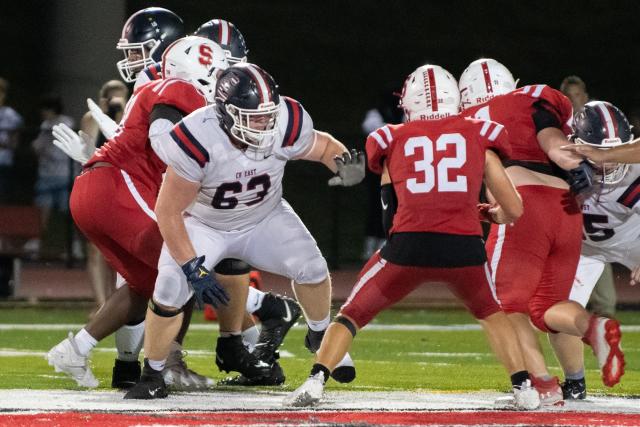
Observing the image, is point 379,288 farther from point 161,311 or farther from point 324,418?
point 161,311

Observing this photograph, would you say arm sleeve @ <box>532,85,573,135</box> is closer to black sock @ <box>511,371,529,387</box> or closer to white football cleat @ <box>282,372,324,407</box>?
→ black sock @ <box>511,371,529,387</box>

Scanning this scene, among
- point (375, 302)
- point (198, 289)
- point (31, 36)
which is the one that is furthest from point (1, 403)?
point (31, 36)

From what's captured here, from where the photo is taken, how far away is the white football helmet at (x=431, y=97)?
642cm

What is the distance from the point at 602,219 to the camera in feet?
24.2

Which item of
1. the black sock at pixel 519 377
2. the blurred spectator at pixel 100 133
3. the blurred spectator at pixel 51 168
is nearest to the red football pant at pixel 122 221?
the black sock at pixel 519 377

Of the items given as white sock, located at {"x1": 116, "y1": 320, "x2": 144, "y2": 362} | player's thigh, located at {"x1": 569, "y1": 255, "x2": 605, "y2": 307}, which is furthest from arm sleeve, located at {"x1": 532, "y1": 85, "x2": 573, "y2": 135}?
white sock, located at {"x1": 116, "y1": 320, "x2": 144, "y2": 362}

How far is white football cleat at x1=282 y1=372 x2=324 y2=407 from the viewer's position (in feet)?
20.4

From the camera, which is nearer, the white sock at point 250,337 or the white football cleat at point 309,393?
the white football cleat at point 309,393

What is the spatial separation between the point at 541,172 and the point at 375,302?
45.4 inches

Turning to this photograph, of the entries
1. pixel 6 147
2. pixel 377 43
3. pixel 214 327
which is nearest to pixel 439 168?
pixel 214 327

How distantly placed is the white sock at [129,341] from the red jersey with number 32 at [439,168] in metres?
1.65

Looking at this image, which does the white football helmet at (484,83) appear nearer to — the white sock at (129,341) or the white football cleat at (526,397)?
the white football cleat at (526,397)

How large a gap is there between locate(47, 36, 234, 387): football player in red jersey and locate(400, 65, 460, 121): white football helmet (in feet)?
3.54

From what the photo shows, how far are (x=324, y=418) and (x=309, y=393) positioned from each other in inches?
13.0
